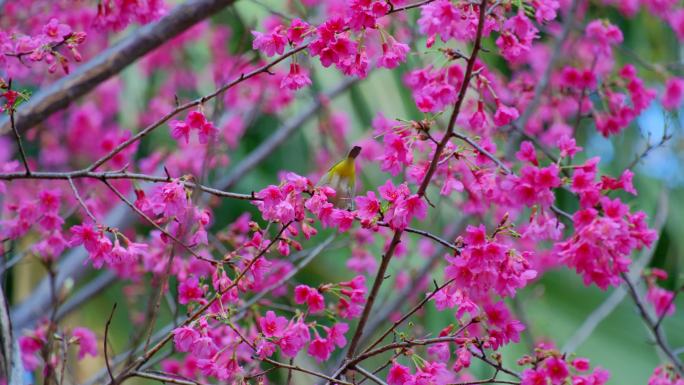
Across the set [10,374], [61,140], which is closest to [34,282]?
[61,140]

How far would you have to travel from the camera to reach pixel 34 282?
4520 mm

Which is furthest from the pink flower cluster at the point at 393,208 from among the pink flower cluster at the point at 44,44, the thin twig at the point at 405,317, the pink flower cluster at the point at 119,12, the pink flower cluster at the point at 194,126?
the pink flower cluster at the point at 119,12

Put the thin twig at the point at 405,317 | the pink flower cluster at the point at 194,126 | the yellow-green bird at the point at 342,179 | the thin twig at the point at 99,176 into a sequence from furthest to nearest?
A: the yellow-green bird at the point at 342,179, the pink flower cluster at the point at 194,126, the thin twig at the point at 99,176, the thin twig at the point at 405,317

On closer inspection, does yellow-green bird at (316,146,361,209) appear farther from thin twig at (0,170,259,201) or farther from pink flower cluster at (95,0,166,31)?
pink flower cluster at (95,0,166,31)

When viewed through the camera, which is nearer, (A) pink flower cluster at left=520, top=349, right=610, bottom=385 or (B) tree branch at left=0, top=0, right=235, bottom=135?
(A) pink flower cluster at left=520, top=349, right=610, bottom=385

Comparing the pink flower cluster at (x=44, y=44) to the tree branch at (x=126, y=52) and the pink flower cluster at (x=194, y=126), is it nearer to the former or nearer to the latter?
the pink flower cluster at (x=194, y=126)

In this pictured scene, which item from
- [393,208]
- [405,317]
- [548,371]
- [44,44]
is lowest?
[548,371]

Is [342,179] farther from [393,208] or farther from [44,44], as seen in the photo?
[44,44]

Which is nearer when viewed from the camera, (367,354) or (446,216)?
(367,354)

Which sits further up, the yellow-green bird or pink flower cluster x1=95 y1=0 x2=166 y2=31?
pink flower cluster x1=95 y1=0 x2=166 y2=31

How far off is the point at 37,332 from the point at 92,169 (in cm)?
79

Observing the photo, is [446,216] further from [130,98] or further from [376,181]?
[130,98]

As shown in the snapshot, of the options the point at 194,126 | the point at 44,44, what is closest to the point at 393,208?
the point at 194,126

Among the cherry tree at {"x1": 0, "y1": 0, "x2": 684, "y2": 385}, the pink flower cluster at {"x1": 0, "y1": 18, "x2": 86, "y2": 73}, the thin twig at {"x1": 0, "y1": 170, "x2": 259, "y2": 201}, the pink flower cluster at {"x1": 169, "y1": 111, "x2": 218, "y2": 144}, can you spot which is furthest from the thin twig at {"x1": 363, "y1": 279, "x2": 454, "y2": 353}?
the pink flower cluster at {"x1": 0, "y1": 18, "x2": 86, "y2": 73}
